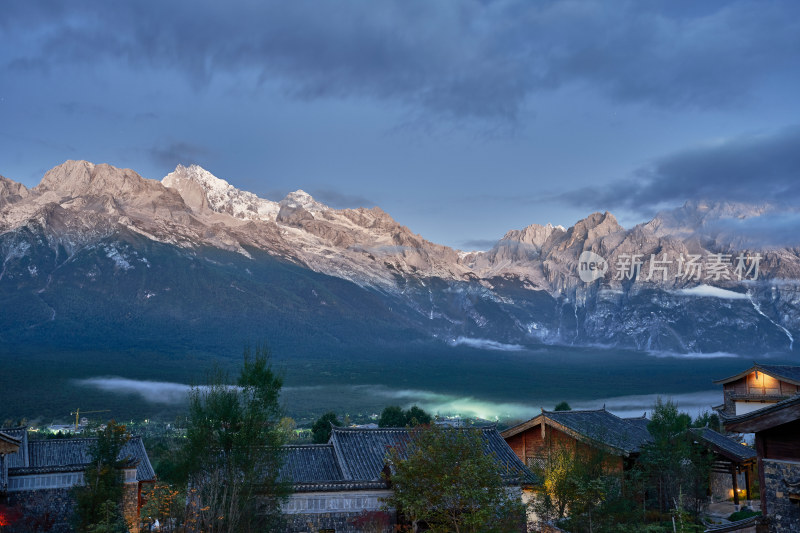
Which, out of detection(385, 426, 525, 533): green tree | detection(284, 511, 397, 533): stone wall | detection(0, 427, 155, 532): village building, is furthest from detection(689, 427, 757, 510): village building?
detection(0, 427, 155, 532): village building

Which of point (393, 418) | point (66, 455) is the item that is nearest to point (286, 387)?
point (393, 418)

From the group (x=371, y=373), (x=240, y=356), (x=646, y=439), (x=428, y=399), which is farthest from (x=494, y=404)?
(x=646, y=439)

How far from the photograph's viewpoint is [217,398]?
2244 centimetres

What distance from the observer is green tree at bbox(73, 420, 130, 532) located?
22.0 meters

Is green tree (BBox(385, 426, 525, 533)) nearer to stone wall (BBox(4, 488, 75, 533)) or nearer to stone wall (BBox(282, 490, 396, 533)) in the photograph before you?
stone wall (BBox(282, 490, 396, 533))

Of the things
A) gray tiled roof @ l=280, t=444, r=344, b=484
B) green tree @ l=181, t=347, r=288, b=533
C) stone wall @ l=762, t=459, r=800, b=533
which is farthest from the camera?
gray tiled roof @ l=280, t=444, r=344, b=484

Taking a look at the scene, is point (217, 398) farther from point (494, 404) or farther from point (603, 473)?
point (494, 404)

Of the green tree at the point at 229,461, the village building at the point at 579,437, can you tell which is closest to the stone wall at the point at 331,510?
the green tree at the point at 229,461

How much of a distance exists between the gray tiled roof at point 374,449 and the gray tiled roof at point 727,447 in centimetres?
1063

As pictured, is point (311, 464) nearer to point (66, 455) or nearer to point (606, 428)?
point (606, 428)

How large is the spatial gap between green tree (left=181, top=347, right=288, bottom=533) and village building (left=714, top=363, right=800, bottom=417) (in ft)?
108

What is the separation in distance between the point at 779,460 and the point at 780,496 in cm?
82

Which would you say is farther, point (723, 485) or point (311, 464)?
point (723, 485)

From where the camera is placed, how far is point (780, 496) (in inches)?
580
